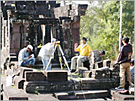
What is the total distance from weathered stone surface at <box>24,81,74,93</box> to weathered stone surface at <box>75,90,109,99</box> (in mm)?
392

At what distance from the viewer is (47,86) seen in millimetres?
9047

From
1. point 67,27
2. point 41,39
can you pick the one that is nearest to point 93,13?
point 41,39

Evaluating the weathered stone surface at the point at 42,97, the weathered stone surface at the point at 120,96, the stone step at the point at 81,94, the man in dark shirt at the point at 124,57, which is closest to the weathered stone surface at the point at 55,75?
the stone step at the point at 81,94

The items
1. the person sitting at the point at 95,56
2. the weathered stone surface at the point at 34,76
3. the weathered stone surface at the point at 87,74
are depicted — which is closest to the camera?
the weathered stone surface at the point at 34,76

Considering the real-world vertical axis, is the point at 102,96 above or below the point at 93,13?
below

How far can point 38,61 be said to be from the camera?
13875 mm

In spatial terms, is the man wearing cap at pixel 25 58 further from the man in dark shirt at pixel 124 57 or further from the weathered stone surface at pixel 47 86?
the man in dark shirt at pixel 124 57

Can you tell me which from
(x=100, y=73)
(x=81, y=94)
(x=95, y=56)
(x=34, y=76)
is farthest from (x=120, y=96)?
(x=95, y=56)

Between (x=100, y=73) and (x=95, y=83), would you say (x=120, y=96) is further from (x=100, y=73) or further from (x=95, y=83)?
→ (x=100, y=73)

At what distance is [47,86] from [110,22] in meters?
19.4

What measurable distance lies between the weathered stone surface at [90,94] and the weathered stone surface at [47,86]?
39 centimetres

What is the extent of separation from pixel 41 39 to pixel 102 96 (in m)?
8.79

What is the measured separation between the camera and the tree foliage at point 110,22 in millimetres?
26156

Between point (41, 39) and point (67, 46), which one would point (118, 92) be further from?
point (41, 39)
